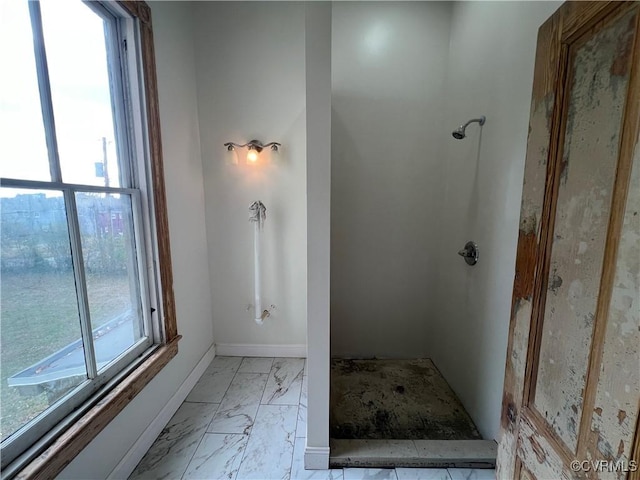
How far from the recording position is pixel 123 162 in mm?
1393

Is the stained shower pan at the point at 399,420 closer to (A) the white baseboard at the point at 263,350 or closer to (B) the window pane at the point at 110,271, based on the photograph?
(A) the white baseboard at the point at 263,350

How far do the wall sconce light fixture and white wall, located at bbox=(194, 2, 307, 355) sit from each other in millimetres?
51

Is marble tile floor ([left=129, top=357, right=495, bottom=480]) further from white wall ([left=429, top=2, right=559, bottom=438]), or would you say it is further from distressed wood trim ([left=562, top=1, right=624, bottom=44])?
distressed wood trim ([left=562, top=1, right=624, bottom=44])

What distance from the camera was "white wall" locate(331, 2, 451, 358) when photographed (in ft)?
6.26

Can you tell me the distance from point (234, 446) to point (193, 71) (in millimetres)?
2579

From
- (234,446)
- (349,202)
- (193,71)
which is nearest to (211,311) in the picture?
(234,446)

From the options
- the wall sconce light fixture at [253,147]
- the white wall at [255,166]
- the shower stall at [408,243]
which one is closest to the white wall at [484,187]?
the shower stall at [408,243]

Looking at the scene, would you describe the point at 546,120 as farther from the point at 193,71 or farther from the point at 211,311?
the point at 211,311

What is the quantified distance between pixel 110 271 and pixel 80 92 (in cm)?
84

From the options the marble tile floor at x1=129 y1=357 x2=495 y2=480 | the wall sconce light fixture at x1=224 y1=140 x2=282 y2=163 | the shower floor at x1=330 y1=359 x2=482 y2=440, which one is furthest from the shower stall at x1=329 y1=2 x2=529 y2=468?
the wall sconce light fixture at x1=224 y1=140 x2=282 y2=163

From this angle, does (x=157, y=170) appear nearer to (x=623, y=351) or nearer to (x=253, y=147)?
(x=253, y=147)

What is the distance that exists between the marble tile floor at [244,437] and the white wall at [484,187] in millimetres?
547

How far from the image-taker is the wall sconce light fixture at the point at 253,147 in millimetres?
1979

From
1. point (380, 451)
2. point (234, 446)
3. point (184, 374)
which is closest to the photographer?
point (380, 451)
